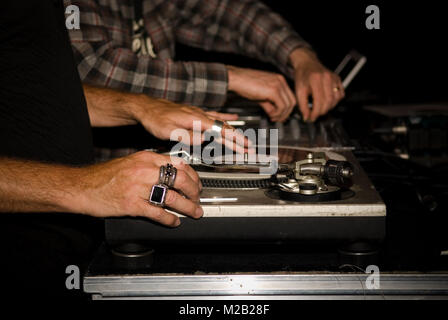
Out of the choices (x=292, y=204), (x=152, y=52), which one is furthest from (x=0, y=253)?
(x=152, y=52)

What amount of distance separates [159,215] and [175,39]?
1.54 meters

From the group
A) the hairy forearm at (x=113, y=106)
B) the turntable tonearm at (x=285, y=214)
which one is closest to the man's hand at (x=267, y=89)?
the hairy forearm at (x=113, y=106)

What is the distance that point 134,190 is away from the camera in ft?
2.87

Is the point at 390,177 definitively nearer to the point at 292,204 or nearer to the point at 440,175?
the point at 440,175

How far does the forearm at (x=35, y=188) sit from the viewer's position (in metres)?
0.89

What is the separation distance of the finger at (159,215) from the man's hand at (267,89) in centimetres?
74

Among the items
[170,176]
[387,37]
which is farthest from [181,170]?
[387,37]

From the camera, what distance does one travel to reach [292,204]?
84cm

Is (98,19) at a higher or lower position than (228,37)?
higher

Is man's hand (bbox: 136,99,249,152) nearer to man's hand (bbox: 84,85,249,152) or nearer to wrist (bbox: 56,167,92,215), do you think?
man's hand (bbox: 84,85,249,152)

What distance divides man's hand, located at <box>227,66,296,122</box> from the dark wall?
1.06 metres

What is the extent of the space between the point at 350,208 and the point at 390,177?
0.49 meters

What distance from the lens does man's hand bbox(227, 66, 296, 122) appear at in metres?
1.52

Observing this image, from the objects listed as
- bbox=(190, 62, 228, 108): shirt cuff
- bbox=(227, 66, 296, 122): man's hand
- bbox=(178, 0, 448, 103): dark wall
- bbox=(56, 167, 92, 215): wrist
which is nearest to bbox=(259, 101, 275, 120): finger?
bbox=(227, 66, 296, 122): man's hand
